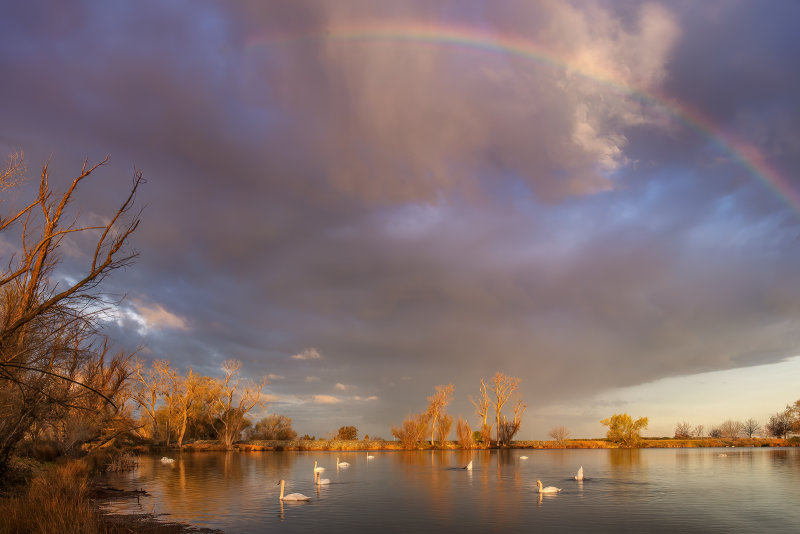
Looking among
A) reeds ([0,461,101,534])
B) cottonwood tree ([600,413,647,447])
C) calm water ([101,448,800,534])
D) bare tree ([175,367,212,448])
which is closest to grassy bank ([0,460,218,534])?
reeds ([0,461,101,534])

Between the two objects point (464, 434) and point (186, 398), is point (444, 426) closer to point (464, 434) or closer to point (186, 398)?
point (464, 434)

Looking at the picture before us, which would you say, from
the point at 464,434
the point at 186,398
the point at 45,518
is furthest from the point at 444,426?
the point at 45,518

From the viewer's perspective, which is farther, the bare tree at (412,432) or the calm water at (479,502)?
the bare tree at (412,432)

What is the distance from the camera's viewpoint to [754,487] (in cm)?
3291

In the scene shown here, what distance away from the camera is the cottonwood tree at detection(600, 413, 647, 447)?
100363 mm

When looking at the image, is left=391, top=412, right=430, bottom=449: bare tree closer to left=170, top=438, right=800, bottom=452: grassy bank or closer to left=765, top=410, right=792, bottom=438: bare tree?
left=170, top=438, right=800, bottom=452: grassy bank

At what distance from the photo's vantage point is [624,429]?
102 m

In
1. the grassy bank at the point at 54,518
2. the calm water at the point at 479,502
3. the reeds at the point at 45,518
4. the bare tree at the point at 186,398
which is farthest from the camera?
the bare tree at the point at 186,398

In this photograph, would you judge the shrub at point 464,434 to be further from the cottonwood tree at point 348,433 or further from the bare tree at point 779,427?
the bare tree at point 779,427

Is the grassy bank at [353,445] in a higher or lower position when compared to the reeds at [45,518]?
lower

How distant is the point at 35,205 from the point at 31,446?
3214cm

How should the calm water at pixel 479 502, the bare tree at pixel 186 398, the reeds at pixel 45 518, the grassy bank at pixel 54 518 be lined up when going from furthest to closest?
the bare tree at pixel 186 398 < the calm water at pixel 479 502 < the grassy bank at pixel 54 518 < the reeds at pixel 45 518

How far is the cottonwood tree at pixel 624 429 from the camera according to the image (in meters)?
100

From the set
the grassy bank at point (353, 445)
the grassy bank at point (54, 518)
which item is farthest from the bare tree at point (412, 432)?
the grassy bank at point (54, 518)
